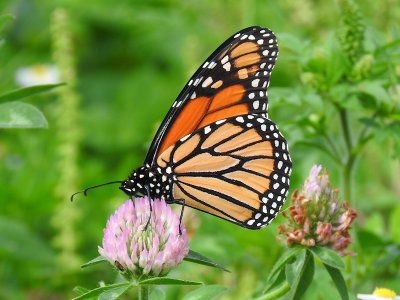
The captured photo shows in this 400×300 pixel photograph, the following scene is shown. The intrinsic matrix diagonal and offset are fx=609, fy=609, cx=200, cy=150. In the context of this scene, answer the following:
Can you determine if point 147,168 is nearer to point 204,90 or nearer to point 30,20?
point 204,90

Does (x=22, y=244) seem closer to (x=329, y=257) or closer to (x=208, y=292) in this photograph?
(x=208, y=292)

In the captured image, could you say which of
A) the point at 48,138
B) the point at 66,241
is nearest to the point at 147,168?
the point at 66,241

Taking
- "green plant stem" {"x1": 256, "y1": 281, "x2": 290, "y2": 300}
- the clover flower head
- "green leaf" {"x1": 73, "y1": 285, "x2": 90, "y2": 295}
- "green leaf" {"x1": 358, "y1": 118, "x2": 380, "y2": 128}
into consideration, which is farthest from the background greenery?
"green leaf" {"x1": 73, "y1": 285, "x2": 90, "y2": 295}

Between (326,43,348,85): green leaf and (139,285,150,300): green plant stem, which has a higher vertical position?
(326,43,348,85): green leaf

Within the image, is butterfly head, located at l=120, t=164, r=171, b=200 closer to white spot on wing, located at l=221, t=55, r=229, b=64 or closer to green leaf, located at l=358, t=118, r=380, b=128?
white spot on wing, located at l=221, t=55, r=229, b=64

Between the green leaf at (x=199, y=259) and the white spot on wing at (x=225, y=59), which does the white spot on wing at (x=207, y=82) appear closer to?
the white spot on wing at (x=225, y=59)

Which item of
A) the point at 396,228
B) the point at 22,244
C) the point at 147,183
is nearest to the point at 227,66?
the point at 147,183
